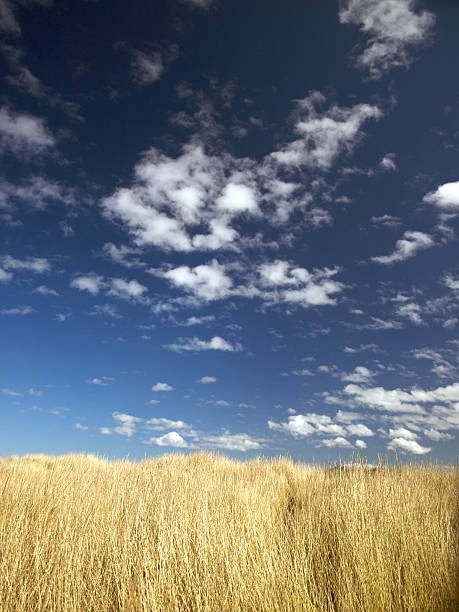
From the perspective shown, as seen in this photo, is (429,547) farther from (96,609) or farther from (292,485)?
(292,485)

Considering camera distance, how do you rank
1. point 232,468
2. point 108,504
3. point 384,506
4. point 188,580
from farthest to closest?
point 232,468 → point 108,504 → point 384,506 → point 188,580

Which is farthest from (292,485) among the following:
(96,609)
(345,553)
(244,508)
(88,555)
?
(96,609)

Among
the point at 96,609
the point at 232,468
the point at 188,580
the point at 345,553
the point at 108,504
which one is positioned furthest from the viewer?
the point at 232,468

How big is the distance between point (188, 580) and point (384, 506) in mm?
3022

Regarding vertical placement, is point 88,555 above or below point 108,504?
below

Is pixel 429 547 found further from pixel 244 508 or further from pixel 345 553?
pixel 244 508

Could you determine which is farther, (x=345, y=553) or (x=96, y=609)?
(x=345, y=553)

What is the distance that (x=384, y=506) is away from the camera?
17.4ft

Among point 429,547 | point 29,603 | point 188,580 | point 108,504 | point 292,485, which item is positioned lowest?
point 29,603

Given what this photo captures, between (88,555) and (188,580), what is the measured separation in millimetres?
1592

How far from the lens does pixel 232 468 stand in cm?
1239

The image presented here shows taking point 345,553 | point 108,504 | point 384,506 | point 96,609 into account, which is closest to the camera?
point 96,609

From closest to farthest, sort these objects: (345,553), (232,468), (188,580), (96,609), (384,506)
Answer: (96,609), (188,580), (345,553), (384,506), (232,468)

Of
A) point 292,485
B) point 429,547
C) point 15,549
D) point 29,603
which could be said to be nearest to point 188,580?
point 29,603
